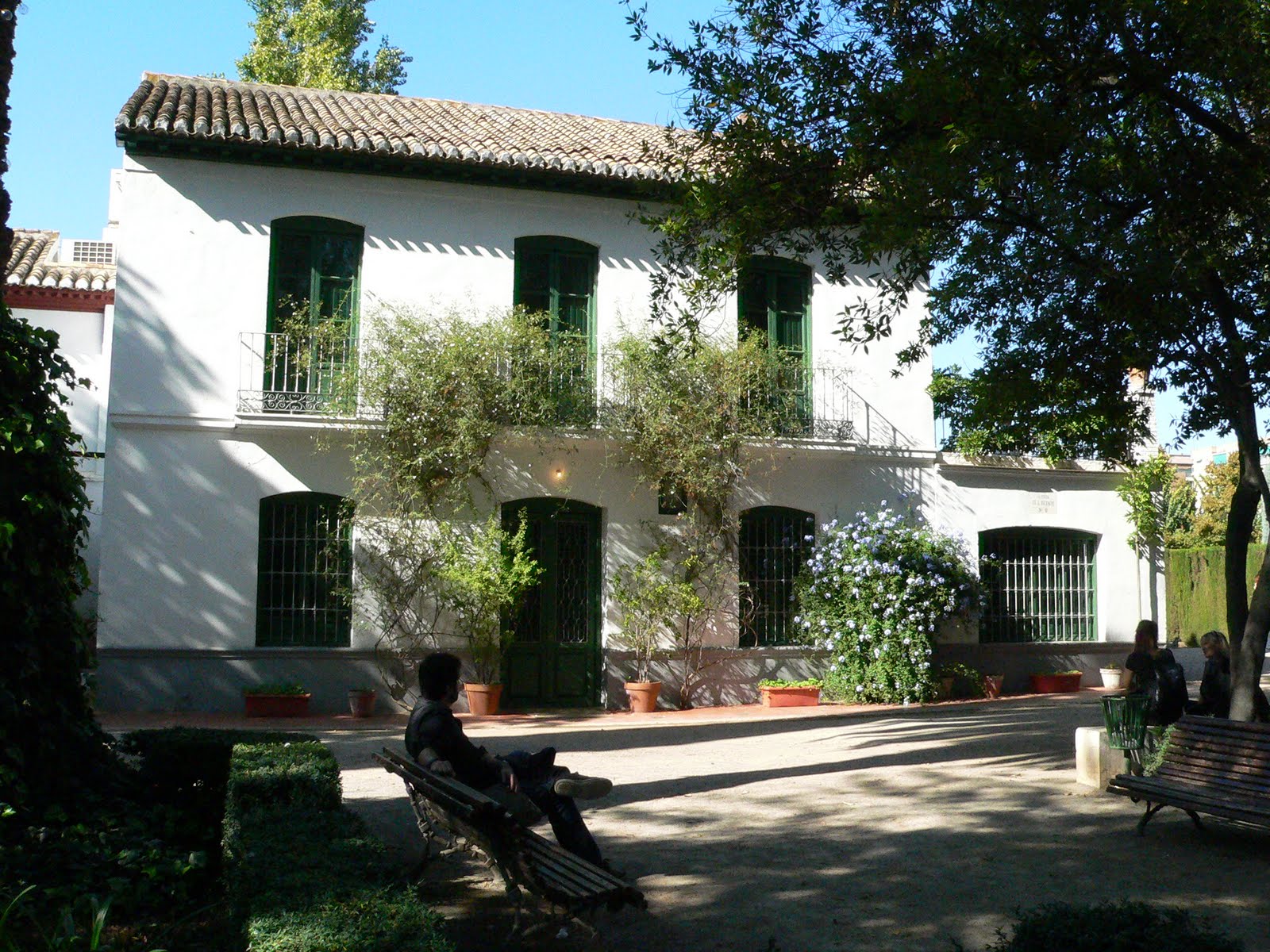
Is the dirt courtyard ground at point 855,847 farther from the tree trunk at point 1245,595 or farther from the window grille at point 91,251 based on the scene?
the window grille at point 91,251

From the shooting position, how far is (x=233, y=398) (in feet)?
50.3

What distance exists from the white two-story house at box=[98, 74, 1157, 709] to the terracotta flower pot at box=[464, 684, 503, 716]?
36.0 inches

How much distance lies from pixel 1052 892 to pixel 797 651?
36.8ft

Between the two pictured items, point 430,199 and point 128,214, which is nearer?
point 128,214

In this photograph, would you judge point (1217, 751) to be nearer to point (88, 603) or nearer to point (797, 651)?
point (797, 651)

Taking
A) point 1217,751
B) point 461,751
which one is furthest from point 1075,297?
point 461,751

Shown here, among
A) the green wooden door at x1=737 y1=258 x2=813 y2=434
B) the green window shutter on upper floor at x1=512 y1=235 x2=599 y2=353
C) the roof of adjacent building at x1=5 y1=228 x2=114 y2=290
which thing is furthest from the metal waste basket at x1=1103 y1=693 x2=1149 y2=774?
the roof of adjacent building at x1=5 y1=228 x2=114 y2=290

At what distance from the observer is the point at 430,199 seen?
642 inches

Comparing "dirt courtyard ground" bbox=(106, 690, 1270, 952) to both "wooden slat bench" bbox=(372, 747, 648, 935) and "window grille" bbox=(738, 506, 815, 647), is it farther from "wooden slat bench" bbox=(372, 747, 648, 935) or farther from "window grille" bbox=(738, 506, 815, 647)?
"window grille" bbox=(738, 506, 815, 647)

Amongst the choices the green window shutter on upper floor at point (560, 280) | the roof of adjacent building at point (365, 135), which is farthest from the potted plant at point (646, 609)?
the roof of adjacent building at point (365, 135)

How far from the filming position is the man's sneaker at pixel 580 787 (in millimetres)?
5812

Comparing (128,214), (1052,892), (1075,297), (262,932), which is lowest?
(1052,892)

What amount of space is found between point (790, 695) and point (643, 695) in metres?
2.09

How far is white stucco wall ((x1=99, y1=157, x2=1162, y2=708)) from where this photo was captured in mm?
14945
